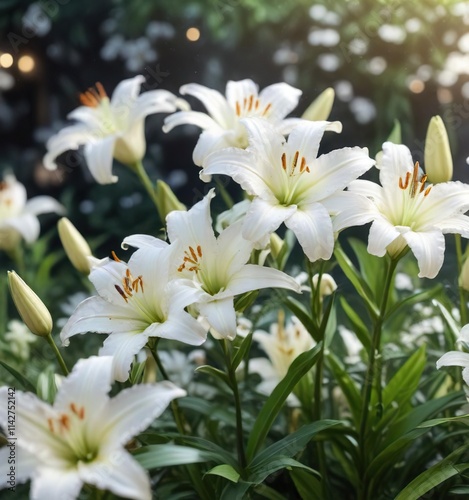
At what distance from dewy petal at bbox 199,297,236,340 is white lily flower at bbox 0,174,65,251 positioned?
0.67 m

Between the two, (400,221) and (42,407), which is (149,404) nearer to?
(42,407)

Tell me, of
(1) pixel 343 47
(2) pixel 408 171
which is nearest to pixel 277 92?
(2) pixel 408 171

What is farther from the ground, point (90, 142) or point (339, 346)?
point (90, 142)

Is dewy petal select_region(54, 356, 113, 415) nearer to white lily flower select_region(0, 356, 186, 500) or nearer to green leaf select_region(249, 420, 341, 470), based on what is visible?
white lily flower select_region(0, 356, 186, 500)

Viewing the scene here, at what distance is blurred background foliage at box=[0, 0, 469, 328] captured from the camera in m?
1.51

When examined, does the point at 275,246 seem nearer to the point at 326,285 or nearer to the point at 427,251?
the point at 326,285

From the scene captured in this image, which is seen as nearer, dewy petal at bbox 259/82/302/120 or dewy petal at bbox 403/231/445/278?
dewy petal at bbox 403/231/445/278

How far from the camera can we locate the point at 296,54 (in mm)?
1628

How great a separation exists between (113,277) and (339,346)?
457 mm

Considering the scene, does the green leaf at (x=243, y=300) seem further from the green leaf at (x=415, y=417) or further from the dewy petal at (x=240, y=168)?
the green leaf at (x=415, y=417)

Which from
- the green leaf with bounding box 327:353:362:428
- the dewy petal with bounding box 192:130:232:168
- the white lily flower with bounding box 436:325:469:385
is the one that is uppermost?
the dewy petal with bounding box 192:130:232:168

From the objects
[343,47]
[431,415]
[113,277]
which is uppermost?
[343,47]

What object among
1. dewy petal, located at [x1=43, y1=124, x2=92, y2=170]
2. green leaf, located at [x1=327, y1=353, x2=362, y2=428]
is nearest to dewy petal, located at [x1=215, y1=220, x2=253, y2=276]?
green leaf, located at [x1=327, y1=353, x2=362, y2=428]

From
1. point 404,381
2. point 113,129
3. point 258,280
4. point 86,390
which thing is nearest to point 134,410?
point 86,390
